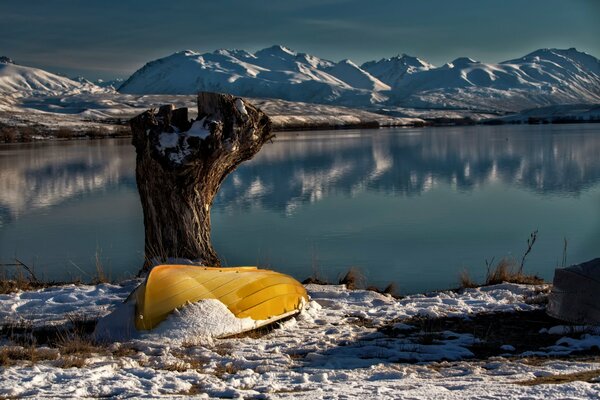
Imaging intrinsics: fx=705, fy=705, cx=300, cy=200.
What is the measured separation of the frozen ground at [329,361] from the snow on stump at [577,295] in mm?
234

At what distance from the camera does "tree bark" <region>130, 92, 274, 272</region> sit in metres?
9.65

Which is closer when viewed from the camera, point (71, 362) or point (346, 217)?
point (71, 362)

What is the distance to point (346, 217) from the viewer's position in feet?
63.2

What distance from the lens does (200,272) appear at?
757 centimetres

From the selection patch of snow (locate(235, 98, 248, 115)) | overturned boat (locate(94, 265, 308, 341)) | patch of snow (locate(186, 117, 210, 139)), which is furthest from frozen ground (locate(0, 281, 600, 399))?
patch of snow (locate(235, 98, 248, 115))

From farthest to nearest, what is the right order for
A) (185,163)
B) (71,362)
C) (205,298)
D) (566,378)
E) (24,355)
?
(185,163), (205,298), (24,355), (71,362), (566,378)

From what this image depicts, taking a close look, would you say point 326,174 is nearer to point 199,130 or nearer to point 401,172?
point 401,172

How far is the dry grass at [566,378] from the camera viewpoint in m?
5.06

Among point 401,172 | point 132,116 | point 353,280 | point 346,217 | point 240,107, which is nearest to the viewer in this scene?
point 240,107

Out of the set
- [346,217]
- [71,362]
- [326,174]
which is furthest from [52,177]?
[71,362]

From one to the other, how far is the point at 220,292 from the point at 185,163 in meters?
2.83

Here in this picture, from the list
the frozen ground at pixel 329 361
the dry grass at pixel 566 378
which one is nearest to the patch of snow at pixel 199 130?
the frozen ground at pixel 329 361

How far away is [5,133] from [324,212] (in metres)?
58.3

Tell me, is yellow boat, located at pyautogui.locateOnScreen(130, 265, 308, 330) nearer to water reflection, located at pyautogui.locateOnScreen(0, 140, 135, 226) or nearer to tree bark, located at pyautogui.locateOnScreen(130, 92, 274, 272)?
tree bark, located at pyautogui.locateOnScreen(130, 92, 274, 272)
